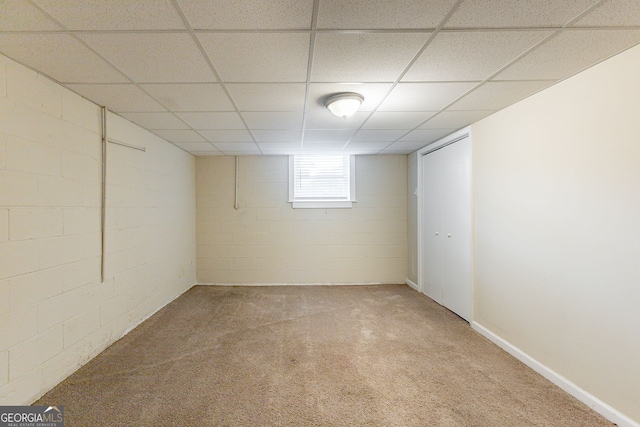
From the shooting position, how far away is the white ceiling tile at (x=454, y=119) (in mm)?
2777

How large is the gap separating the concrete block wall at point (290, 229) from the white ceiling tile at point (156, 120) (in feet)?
5.62

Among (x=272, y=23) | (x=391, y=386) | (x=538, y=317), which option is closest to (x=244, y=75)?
(x=272, y=23)

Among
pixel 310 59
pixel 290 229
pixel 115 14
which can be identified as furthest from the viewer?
pixel 290 229

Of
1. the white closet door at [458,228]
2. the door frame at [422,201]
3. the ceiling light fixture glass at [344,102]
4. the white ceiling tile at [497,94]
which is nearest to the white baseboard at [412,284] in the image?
the door frame at [422,201]

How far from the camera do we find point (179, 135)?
3.51 metres

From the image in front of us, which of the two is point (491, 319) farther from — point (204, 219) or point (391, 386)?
point (204, 219)

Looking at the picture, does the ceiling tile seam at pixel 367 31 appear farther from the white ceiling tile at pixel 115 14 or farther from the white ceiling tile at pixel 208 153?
the white ceiling tile at pixel 208 153

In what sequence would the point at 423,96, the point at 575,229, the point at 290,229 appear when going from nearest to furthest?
the point at 575,229
the point at 423,96
the point at 290,229

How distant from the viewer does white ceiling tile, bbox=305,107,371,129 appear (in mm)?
2752

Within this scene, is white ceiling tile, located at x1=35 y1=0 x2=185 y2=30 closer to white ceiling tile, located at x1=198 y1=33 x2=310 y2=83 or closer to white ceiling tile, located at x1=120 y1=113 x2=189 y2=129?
white ceiling tile, located at x1=198 y1=33 x2=310 y2=83

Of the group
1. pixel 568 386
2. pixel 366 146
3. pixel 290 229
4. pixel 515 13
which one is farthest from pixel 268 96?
pixel 568 386

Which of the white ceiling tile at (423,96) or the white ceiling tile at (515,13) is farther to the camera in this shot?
the white ceiling tile at (423,96)

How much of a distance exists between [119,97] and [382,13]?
2.21m

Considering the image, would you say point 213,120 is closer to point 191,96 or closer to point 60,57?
point 191,96
